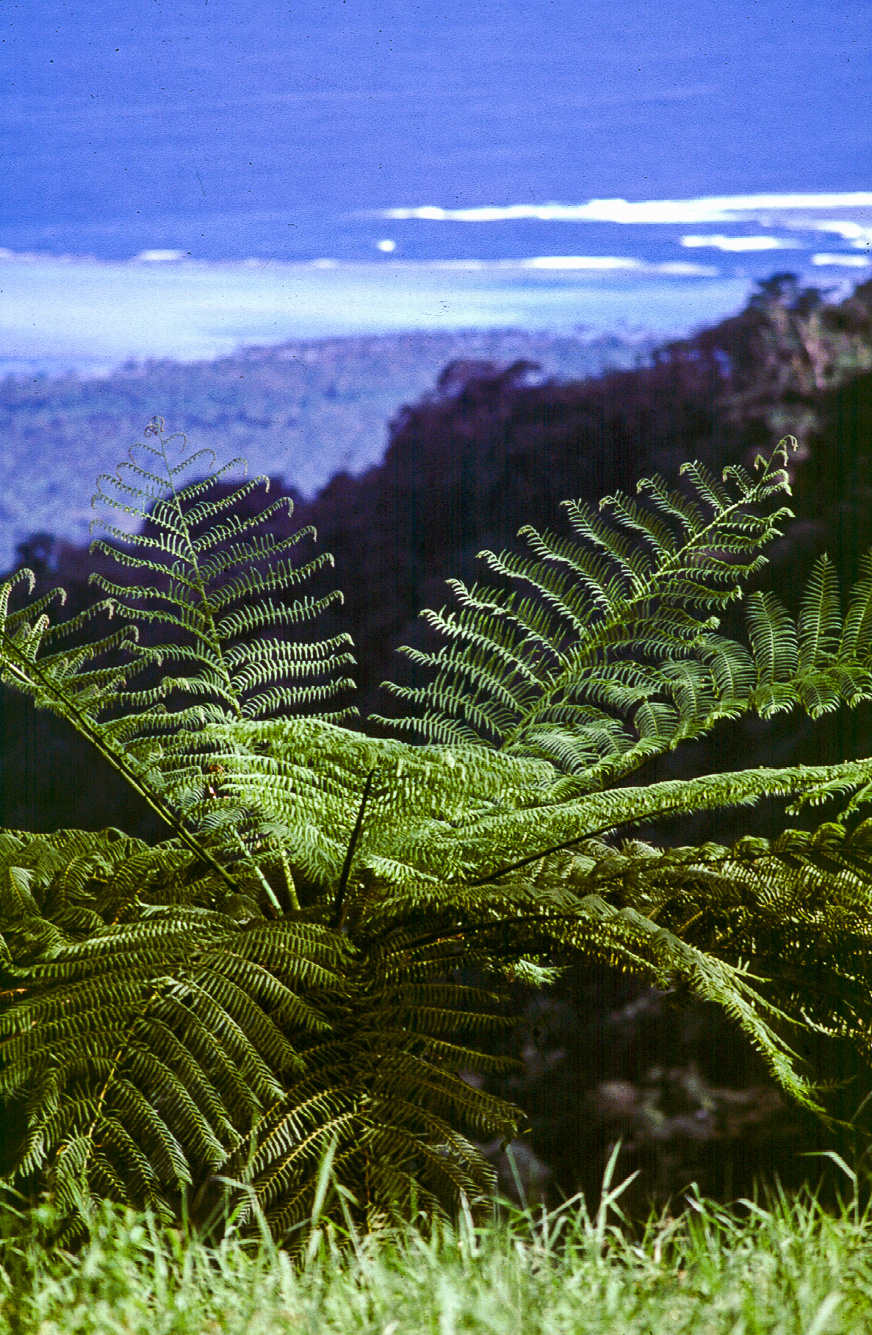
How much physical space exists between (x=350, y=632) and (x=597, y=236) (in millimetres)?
713

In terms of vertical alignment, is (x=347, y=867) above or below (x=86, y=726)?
below

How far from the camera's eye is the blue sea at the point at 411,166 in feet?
5.18

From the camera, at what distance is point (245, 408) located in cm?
169

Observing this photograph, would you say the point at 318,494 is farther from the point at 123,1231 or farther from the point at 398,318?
the point at 123,1231

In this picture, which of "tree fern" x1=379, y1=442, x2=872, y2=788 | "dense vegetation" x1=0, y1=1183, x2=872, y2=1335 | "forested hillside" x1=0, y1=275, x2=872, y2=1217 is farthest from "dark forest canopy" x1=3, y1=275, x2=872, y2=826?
"dense vegetation" x1=0, y1=1183, x2=872, y2=1335

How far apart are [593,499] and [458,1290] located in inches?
49.3

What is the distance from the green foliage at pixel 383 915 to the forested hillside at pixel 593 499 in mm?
552

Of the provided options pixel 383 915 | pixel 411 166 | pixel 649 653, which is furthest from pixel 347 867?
pixel 411 166

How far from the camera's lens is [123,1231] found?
66 centimetres

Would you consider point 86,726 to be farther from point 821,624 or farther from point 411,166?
point 411,166

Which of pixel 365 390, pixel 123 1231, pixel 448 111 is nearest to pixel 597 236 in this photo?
pixel 448 111

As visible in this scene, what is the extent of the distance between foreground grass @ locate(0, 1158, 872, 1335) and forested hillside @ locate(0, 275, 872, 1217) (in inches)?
34.4

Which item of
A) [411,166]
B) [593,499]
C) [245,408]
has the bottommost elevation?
[593,499]

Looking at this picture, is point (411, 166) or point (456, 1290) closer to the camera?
point (456, 1290)
